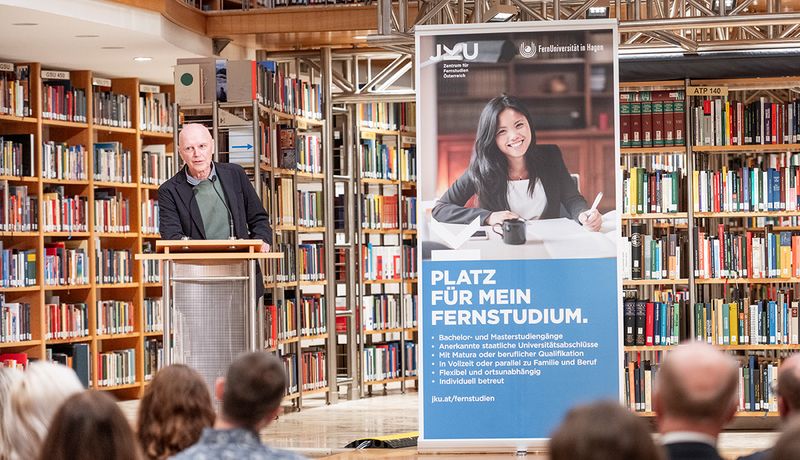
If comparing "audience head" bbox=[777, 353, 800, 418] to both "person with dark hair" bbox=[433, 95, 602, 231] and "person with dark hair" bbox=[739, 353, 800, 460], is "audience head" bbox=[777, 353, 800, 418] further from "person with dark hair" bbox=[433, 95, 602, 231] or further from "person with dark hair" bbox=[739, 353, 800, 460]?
"person with dark hair" bbox=[433, 95, 602, 231]

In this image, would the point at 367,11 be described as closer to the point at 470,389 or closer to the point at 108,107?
the point at 108,107

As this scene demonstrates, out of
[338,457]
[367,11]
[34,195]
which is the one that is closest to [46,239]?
[34,195]

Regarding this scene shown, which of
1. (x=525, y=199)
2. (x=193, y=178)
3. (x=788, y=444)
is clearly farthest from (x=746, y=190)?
(x=788, y=444)

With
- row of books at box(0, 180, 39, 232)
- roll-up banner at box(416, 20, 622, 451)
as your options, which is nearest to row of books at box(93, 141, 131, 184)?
row of books at box(0, 180, 39, 232)

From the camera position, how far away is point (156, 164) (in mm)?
12133

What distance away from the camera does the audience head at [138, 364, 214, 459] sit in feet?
11.5

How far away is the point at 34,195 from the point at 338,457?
487cm

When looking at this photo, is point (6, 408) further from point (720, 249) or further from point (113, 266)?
point (113, 266)

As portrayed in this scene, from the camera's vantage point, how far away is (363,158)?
470 inches

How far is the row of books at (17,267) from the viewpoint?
10453mm

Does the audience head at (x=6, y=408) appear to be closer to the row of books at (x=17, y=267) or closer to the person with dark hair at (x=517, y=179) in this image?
the person with dark hair at (x=517, y=179)

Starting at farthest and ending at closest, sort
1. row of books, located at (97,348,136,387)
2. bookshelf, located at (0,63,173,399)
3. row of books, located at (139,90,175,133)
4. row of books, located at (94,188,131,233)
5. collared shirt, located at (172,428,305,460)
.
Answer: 1. row of books, located at (139,90,175,133)
2. row of books, located at (94,188,131,233)
3. row of books, located at (97,348,136,387)
4. bookshelf, located at (0,63,173,399)
5. collared shirt, located at (172,428,305,460)

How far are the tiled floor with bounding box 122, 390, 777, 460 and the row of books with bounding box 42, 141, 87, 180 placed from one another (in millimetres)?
2075

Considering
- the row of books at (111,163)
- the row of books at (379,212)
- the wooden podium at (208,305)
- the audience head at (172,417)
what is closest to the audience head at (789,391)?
the audience head at (172,417)
